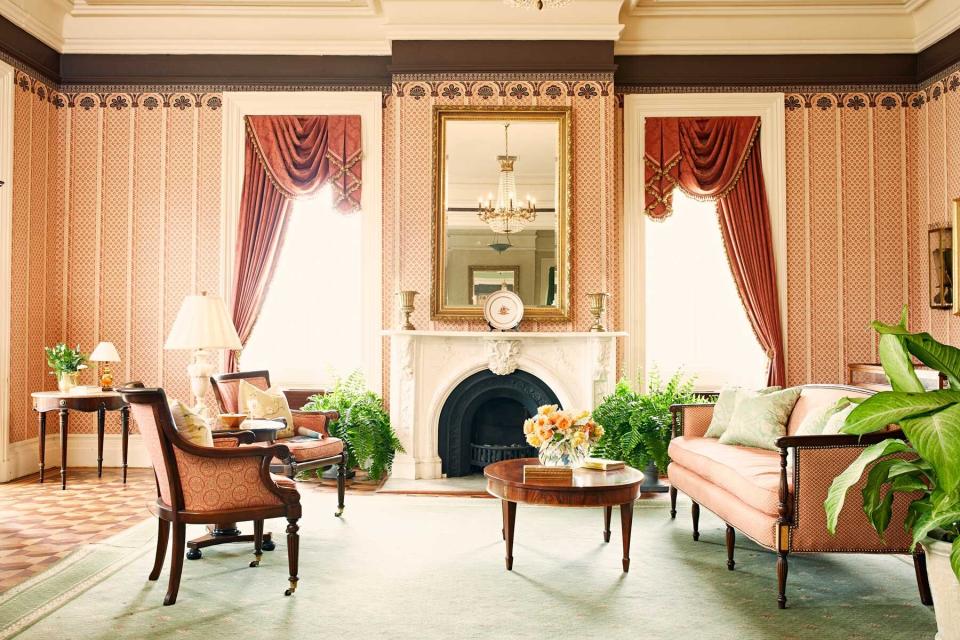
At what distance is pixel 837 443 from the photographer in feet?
11.4

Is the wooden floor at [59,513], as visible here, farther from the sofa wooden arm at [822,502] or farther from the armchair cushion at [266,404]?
the sofa wooden arm at [822,502]

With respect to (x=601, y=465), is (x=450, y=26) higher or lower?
higher

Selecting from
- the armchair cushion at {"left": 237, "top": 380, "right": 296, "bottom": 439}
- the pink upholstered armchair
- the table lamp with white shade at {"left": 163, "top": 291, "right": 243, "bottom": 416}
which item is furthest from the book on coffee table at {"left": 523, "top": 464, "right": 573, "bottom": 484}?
the armchair cushion at {"left": 237, "top": 380, "right": 296, "bottom": 439}

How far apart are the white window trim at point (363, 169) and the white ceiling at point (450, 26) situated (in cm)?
44

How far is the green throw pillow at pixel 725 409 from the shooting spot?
5.11 metres

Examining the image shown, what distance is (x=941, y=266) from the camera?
664cm

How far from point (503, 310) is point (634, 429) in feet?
5.11

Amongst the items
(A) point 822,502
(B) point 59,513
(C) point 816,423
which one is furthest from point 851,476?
(B) point 59,513

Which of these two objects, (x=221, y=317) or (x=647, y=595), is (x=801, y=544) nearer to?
(x=647, y=595)

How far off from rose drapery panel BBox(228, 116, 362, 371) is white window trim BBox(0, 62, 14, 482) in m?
1.84

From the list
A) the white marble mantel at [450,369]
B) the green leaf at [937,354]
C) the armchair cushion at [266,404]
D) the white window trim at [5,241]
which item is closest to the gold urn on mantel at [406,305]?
the white marble mantel at [450,369]

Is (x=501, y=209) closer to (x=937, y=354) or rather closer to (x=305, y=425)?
(x=305, y=425)

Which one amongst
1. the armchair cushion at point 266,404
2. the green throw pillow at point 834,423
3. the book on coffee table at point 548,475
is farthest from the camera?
the armchair cushion at point 266,404

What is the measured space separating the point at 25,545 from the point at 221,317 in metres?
1.75
